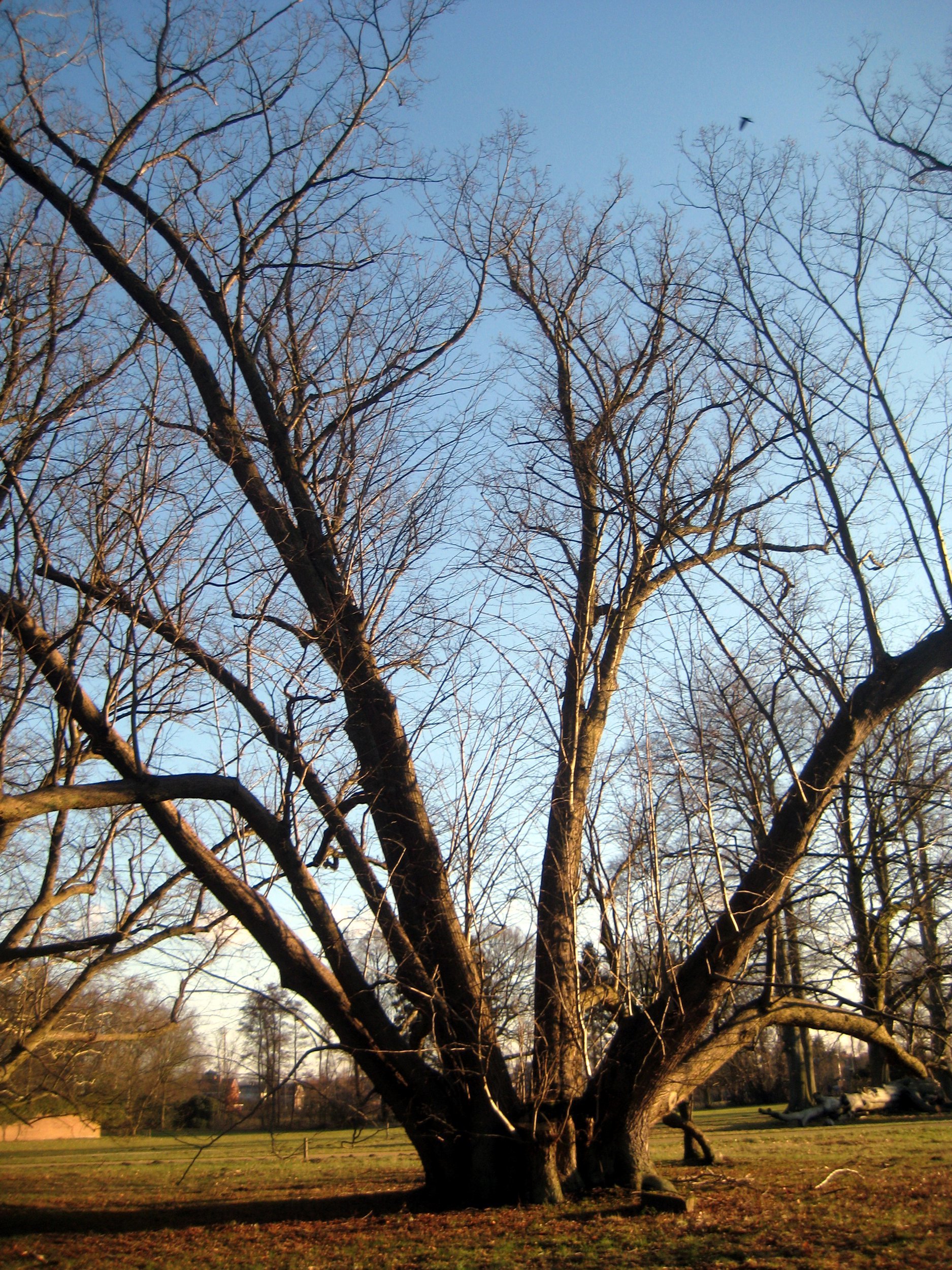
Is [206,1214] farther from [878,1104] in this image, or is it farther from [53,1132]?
[53,1132]

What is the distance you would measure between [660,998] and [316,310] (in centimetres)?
653

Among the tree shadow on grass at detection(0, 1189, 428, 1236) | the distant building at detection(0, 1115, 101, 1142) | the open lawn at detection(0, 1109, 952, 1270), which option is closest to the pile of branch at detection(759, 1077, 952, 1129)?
the open lawn at detection(0, 1109, 952, 1270)

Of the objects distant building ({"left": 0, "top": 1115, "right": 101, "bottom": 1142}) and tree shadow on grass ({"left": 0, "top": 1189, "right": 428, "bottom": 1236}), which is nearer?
tree shadow on grass ({"left": 0, "top": 1189, "right": 428, "bottom": 1236})

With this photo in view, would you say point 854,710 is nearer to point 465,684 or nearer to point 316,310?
point 465,684

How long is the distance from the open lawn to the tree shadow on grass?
3cm

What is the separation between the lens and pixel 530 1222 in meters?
5.57

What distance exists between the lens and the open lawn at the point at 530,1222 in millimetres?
4711

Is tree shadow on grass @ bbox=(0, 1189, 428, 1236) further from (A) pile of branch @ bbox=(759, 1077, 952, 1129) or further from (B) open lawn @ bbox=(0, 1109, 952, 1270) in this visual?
(A) pile of branch @ bbox=(759, 1077, 952, 1129)

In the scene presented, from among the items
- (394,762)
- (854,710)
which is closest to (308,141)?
(394,762)

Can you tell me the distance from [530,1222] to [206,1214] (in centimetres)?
350

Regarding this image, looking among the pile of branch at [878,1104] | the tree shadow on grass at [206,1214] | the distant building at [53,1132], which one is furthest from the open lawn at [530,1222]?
the distant building at [53,1132]

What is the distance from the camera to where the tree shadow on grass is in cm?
686

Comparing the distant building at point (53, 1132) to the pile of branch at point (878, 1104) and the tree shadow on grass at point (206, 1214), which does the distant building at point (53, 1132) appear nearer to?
the pile of branch at point (878, 1104)

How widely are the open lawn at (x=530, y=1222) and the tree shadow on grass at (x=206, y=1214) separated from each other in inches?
1.2
